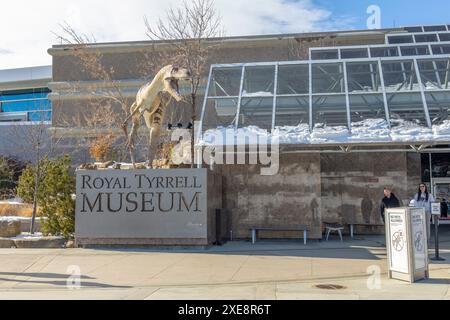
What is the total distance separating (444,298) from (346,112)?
27.6ft

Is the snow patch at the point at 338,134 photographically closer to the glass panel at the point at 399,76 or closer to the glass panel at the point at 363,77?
the glass panel at the point at 363,77

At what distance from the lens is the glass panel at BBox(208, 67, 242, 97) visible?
1714 cm

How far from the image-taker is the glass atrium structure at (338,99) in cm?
1430

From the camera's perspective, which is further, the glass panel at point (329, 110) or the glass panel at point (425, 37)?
the glass panel at point (425, 37)

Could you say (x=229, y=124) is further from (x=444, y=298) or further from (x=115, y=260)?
(x=444, y=298)

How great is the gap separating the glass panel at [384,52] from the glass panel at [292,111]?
22.2ft

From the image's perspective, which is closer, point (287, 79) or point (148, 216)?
point (148, 216)

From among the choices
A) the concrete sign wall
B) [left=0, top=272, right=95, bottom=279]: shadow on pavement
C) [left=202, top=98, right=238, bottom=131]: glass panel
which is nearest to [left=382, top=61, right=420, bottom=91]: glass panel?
[left=202, top=98, right=238, bottom=131]: glass panel

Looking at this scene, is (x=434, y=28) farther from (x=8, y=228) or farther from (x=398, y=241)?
(x=8, y=228)

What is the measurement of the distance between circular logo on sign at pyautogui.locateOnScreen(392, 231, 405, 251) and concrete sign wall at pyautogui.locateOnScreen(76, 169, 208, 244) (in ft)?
18.4

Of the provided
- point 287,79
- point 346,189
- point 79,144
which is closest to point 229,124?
point 287,79

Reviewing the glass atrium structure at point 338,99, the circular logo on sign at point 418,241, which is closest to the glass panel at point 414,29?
the glass atrium structure at point 338,99

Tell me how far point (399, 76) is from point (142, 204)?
382 inches

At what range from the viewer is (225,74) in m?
17.9
